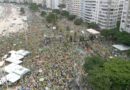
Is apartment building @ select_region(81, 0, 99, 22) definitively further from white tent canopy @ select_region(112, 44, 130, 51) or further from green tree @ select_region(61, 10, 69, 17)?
white tent canopy @ select_region(112, 44, 130, 51)

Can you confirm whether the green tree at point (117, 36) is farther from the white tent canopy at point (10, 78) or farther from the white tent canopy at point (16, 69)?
the white tent canopy at point (10, 78)

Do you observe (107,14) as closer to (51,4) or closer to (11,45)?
(11,45)

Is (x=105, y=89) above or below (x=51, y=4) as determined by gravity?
below

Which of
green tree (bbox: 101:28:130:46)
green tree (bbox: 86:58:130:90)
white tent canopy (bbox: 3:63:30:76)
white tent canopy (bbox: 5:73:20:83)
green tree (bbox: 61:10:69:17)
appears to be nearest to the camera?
green tree (bbox: 86:58:130:90)

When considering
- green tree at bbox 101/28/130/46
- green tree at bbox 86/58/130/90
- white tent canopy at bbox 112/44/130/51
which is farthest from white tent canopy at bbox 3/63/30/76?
green tree at bbox 101/28/130/46

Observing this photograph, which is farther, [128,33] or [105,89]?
[128,33]

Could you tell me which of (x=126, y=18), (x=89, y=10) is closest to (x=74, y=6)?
(x=89, y=10)

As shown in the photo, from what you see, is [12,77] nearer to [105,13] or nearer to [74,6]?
[105,13]

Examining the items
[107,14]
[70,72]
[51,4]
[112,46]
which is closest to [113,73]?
[70,72]

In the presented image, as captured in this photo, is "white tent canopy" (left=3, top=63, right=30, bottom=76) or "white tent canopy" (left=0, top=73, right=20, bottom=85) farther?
"white tent canopy" (left=3, top=63, right=30, bottom=76)
